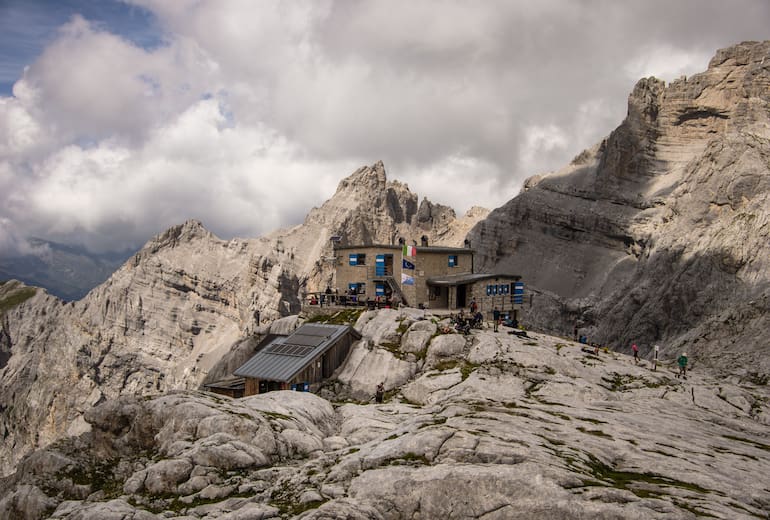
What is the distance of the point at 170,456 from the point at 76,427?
480ft

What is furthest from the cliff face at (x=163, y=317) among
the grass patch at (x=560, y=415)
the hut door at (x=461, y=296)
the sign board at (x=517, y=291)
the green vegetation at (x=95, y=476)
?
the grass patch at (x=560, y=415)

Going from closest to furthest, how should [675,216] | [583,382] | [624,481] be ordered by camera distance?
[624,481] → [583,382] → [675,216]

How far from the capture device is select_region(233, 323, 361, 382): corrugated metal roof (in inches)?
1763

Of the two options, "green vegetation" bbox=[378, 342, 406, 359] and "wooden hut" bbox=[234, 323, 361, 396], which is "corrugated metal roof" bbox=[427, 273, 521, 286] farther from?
"green vegetation" bbox=[378, 342, 406, 359]

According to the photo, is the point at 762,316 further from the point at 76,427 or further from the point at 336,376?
the point at 76,427

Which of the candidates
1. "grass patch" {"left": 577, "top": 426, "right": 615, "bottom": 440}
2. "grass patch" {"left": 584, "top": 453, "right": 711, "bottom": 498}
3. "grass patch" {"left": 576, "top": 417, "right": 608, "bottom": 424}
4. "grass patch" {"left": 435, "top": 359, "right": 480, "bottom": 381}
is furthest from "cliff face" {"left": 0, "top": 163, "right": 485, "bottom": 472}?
"grass patch" {"left": 584, "top": 453, "right": 711, "bottom": 498}

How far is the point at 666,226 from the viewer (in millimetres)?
116688

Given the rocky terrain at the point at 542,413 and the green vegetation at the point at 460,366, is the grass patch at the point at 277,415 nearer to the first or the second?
the rocky terrain at the point at 542,413

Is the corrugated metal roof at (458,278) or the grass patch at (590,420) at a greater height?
the corrugated metal roof at (458,278)

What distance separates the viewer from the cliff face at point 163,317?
537ft

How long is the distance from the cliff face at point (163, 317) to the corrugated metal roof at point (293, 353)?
110123 mm

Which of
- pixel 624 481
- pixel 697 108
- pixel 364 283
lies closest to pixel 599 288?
pixel 697 108

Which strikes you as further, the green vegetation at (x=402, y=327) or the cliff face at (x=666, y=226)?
the cliff face at (x=666, y=226)

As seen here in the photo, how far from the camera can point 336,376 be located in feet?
158
